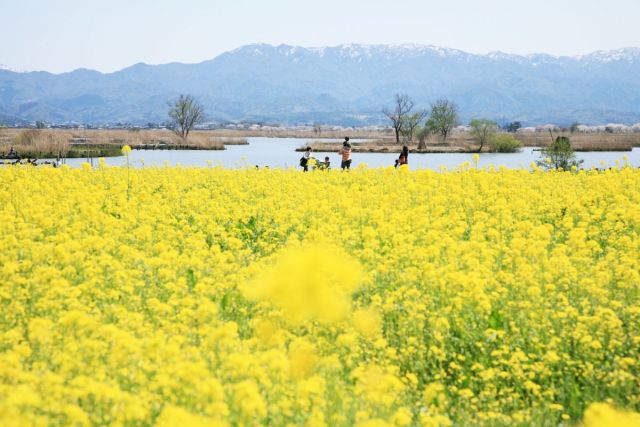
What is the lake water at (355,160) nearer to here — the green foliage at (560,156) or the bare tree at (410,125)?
the green foliage at (560,156)

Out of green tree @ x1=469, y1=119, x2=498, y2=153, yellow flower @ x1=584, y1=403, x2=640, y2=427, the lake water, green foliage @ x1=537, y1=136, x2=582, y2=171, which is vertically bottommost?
the lake water

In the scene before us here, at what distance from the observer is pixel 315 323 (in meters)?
6.70

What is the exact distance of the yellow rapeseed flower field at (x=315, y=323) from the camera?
15.4 feet

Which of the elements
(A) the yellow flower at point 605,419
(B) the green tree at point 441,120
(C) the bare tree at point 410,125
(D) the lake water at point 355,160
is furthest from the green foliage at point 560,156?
(C) the bare tree at point 410,125

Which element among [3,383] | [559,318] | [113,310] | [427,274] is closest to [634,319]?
[559,318]

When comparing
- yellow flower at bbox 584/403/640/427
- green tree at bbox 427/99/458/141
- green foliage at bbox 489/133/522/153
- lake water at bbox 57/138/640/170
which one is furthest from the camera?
green tree at bbox 427/99/458/141

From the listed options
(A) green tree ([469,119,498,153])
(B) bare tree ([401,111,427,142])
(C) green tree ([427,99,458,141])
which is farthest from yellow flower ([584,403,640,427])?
(B) bare tree ([401,111,427,142])

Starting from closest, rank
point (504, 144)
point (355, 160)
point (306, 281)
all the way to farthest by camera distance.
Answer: point (306, 281) → point (355, 160) → point (504, 144)

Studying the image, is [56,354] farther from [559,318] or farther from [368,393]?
[559,318]

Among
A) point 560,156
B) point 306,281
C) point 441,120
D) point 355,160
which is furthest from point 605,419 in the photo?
point 441,120

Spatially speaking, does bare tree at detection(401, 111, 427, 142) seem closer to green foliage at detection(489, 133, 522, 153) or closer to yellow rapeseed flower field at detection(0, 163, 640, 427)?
green foliage at detection(489, 133, 522, 153)

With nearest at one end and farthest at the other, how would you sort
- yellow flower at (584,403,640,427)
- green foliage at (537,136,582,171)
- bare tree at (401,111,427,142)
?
yellow flower at (584,403,640,427)
green foliage at (537,136,582,171)
bare tree at (401,111,427,142)

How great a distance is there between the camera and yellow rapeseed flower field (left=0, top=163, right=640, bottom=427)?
185 inches

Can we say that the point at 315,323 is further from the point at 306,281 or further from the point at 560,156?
the point at 560,156
